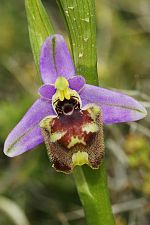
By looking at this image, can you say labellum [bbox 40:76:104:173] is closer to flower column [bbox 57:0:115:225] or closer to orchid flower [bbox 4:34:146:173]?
orchid flower [bbox 4:34:146:173]

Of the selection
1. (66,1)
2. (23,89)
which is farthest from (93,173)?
(23,89)

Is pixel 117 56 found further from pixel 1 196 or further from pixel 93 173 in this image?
pixel 93 173

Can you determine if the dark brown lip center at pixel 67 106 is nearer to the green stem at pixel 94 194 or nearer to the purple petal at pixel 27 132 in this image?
the purple petal at pixel 27 132

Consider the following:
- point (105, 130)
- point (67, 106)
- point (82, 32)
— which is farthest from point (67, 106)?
point (105, 130)

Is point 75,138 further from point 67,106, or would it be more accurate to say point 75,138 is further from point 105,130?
point 105,130

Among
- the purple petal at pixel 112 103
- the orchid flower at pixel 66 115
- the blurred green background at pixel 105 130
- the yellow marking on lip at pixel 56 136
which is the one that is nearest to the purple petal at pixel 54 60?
the orchid flower at pixel 66 115

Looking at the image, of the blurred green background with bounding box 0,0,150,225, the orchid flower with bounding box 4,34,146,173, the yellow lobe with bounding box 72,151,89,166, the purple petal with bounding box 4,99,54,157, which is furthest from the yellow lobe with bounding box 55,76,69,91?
the blurred green background with bounding box 0,0,150,225
